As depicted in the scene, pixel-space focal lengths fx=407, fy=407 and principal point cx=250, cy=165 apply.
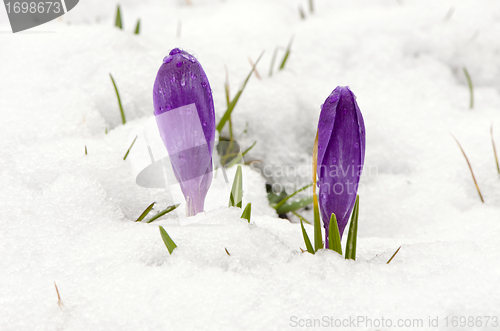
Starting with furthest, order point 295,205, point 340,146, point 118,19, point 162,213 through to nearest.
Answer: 1. point 118,19
2. point 295,205
3. point 162,213
4. point 340,146

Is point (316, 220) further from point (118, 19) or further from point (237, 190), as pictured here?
point (118, 19)

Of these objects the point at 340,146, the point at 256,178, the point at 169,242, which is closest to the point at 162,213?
the point at 169,242

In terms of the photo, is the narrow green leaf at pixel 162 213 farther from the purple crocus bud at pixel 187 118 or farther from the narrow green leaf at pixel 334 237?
the narrow green leaf at pixel 334 237

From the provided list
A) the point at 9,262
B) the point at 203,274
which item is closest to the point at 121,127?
the point at 9,262

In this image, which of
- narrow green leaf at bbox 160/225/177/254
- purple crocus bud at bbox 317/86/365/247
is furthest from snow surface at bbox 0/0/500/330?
purple crocus bud at bbox 317/86/365/247

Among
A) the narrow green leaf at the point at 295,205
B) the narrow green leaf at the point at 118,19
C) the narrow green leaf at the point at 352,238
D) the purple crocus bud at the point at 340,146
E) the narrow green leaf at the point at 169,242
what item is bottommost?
the narrow green leaf at the point at 295,205

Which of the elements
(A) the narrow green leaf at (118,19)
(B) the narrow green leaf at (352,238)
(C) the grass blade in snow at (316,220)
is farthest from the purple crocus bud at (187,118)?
(A) the narrow green leaf at (118,19)
